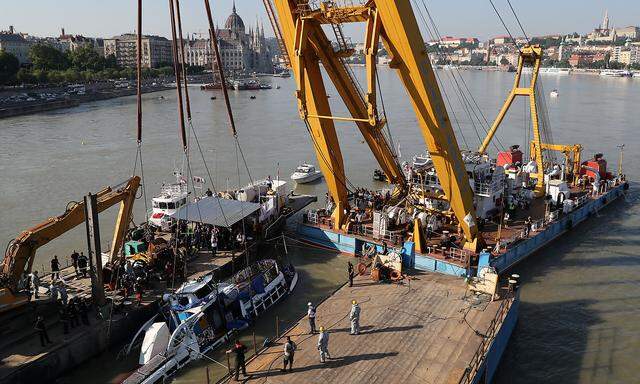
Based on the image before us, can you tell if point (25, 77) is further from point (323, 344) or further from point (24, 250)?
point (323, 344)

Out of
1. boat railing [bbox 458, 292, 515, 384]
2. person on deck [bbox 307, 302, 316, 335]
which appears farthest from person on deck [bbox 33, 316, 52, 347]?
boat railing [bbox 458, 292, 515, 384]

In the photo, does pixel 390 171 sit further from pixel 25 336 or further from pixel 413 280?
pixel 25 336

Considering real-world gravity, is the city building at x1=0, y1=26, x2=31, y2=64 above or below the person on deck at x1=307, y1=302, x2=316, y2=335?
above

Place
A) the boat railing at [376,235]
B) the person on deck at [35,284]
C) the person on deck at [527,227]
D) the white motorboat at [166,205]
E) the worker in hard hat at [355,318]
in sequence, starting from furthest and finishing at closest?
the white motorboat at [166,205]
the person on deck at [527,227]
the boat railing at [376,235]
the person on deck at [35,284]
the worker in hard hat at [355,318]

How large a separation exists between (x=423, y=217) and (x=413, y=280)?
5440 mm

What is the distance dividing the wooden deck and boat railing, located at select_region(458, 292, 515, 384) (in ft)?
0.62

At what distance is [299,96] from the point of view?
21609 millimetres

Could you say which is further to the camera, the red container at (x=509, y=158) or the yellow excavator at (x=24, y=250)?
the red container at (x=509, y=158)

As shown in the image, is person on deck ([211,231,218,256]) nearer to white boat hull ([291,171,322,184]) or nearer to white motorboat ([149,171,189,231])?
white motorboat ([149,171,189,231])

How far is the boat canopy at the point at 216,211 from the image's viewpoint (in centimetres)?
2172

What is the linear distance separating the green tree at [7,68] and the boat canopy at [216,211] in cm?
9864

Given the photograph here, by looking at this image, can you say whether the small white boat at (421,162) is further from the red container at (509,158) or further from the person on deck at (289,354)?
the person on deck at (289,354)

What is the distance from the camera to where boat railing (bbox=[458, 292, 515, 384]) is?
40.9 feet

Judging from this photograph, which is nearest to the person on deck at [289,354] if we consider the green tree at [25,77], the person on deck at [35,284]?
the person on deck at [35,284]
